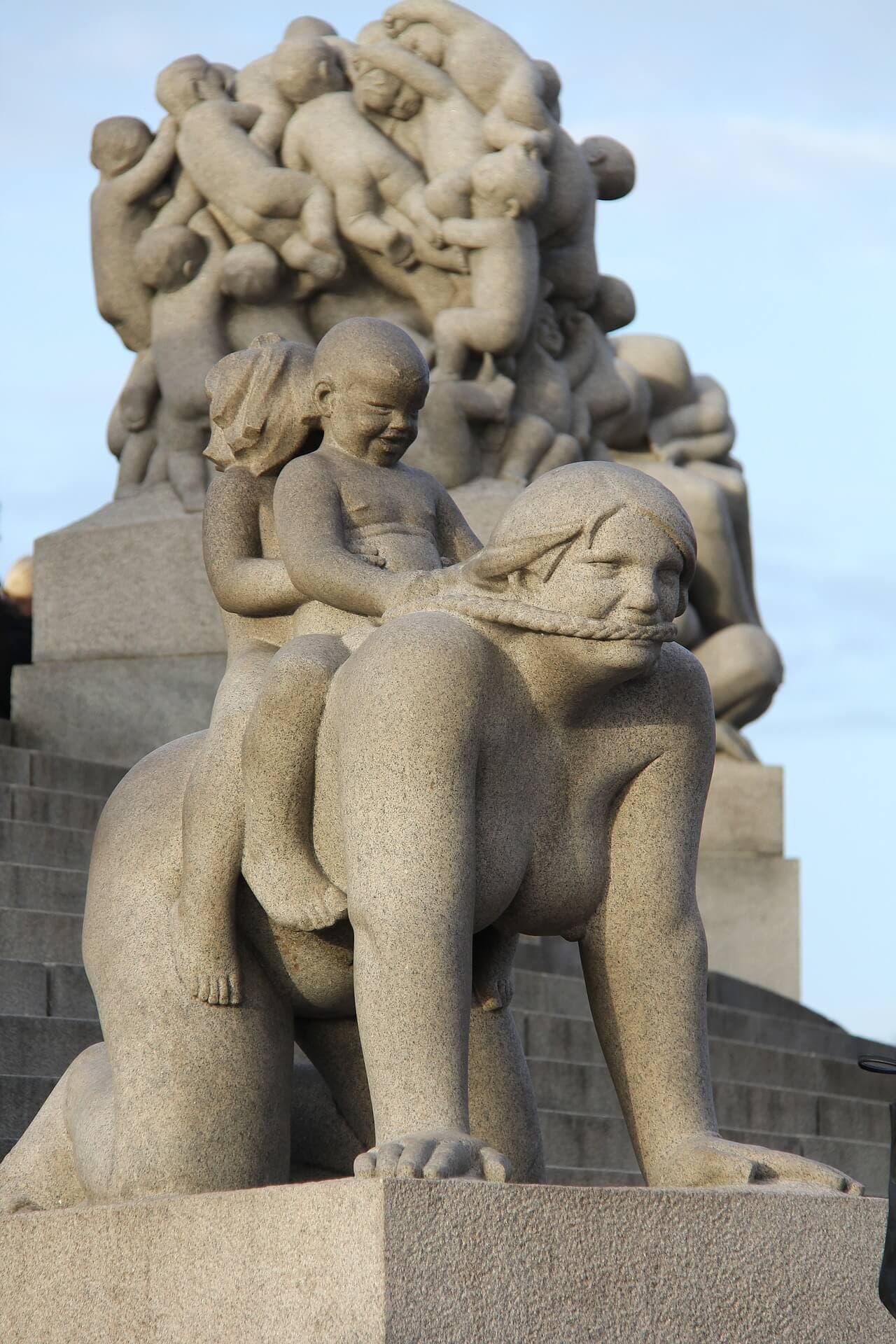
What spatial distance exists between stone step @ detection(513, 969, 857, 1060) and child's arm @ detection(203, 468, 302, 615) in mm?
2706

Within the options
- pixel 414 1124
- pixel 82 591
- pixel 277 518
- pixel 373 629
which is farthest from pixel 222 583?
pixel 82 591

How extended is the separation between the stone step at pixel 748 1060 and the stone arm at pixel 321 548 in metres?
3.66

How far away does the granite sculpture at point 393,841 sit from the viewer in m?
3.74

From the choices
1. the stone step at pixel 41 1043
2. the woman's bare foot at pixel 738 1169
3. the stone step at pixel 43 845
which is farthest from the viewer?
the stone step at pixel 43 845

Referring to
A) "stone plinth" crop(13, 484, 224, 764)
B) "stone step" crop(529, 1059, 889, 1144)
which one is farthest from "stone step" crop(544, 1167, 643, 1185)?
"stone plinth" crop(13, 484, 224, 764)

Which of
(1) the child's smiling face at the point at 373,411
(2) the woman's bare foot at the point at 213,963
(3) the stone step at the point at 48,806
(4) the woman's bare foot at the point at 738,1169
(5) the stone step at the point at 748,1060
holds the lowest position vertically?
(4) the woman's bare foot at the point at 738,1169

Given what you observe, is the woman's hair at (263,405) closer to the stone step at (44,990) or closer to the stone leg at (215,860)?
the stone leg at (215,860)

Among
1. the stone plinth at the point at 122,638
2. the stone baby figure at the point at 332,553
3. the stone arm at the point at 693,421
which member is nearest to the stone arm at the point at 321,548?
the stone baby figure at the point at 332,553

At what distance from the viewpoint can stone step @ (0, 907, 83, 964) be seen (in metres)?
7.27

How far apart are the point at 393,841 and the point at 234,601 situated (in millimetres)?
935

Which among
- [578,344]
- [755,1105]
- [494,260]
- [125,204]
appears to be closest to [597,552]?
[755,1105]

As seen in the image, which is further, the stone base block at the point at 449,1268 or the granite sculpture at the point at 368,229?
the granite sculpture at the point at 368,229

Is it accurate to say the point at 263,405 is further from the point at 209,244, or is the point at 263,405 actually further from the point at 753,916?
the point at 753,916

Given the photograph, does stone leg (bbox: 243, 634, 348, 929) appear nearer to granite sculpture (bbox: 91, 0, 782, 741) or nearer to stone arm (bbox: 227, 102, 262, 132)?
granite sculpture (bbox: 91, 0, 782, 741)
